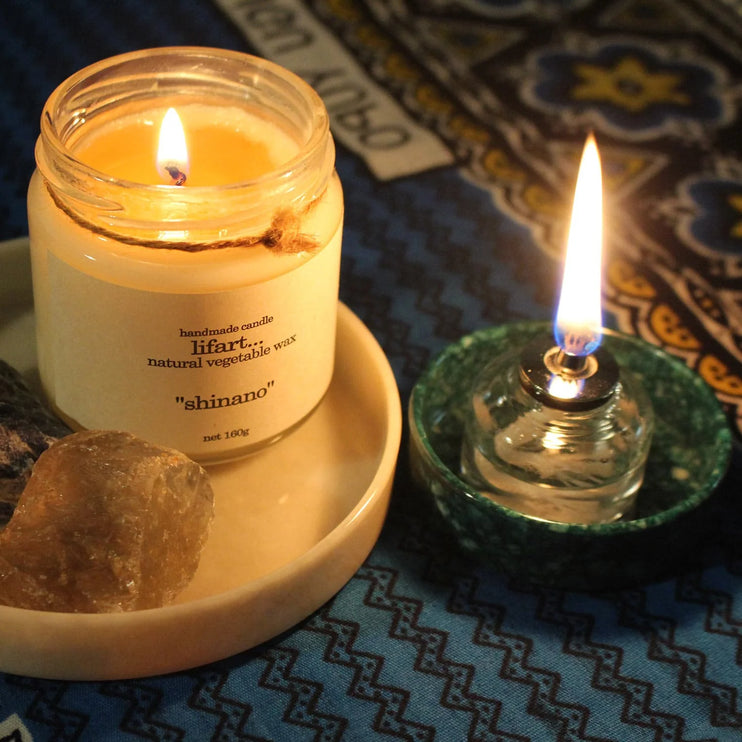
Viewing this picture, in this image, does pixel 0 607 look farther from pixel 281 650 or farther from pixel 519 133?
pixel 519 133

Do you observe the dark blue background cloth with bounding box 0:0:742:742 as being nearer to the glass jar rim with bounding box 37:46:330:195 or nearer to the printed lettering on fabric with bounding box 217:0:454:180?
the printed lettering on fabric with bounding box 217:0:454:180

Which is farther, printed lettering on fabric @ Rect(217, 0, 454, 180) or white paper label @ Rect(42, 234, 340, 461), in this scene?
printed lettering on fabric @ Rect(217, 0, 454, 180)

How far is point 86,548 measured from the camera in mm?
465

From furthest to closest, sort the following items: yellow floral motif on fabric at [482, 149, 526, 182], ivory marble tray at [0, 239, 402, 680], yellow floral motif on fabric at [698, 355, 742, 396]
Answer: yellow floral motif on fabric at [482, 149, 526, 182] < yellow floral motif on fabric at [698, 355, 742, 396] < ivory marble tray at [0, 239, 402, 680]

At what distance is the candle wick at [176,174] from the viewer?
1.82ft

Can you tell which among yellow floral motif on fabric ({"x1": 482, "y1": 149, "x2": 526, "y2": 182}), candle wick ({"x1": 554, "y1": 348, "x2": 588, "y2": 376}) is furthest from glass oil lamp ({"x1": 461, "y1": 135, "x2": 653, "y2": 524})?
yellow floral motif on fabric ({"x1": 482, "y1": 149, "x2": 526, "y2": 182})

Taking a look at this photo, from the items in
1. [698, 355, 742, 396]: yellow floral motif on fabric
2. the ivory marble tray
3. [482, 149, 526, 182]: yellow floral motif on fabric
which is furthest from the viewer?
[482, 149, 526, 182]: yellow floral motif on fabric

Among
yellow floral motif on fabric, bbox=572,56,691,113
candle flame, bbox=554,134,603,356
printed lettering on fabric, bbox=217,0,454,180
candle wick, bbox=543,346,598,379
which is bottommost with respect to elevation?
yellow floral motif on fabric, bbox=572,56,691,113

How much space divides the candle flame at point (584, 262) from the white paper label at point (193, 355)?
117 millimetres

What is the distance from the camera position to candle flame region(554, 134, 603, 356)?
0.53 m

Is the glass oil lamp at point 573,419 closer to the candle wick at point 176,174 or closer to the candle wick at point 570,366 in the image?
the candle wick at point 570,366

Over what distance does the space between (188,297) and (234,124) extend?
0.15 metres

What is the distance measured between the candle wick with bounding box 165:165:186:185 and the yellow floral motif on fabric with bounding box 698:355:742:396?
1.11ft

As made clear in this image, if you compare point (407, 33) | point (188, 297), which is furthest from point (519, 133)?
point (188, 297)
